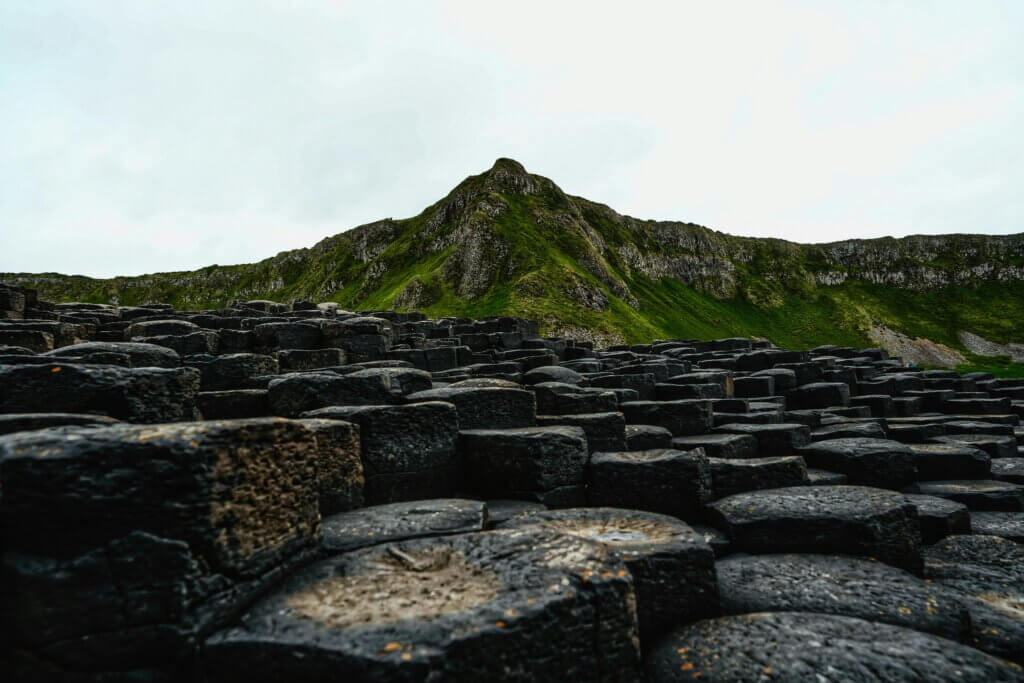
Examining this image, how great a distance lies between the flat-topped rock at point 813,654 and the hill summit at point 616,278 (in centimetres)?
3707

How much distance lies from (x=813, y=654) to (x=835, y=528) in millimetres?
1789

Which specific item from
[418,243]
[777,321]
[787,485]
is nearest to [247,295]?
[418,243]

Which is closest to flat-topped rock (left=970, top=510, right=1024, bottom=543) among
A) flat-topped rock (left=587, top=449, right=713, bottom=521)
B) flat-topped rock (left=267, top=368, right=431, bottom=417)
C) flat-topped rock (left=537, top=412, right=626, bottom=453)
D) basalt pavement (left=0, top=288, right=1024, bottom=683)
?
basalt pavement (left=0, top=288, right=1024, bottom=683)

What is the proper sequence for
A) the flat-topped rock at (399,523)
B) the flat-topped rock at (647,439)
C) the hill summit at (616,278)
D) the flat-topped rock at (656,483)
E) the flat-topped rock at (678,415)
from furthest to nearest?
the hill summit at (616,278), the flat-topped rock at (678,415), the flat-topped rock at (647,439), the flat-topped rock at (656,483), the flat-topped rock at (399,523)

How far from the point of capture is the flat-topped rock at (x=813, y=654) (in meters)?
2.45

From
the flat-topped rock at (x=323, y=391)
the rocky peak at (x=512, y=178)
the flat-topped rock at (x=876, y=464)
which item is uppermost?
the rocky peak at (x=512, y=178)

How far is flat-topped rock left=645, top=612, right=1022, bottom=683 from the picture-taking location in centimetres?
245

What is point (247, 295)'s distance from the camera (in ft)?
278

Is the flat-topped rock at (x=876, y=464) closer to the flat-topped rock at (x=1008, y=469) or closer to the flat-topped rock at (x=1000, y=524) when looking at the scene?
the flat-topped rock at (x=1000, y=524)

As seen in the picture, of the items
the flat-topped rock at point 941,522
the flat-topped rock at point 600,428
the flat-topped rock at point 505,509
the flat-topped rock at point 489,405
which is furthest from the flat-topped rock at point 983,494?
the flat-topped rock at point 505,509

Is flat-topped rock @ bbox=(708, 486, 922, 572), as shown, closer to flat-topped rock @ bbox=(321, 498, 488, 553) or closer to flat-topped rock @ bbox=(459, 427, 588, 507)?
flat-topped rock @ bbox=(459, 427, 588, 507)

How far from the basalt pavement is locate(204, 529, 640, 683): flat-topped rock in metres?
0.01

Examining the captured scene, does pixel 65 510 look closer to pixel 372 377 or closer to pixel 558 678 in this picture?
pixel 558 678

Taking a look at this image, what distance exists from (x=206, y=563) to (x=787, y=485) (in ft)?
17.5
